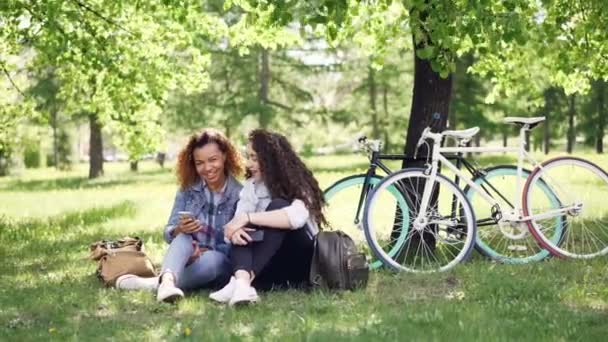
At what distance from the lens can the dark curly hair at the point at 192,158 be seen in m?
7.06

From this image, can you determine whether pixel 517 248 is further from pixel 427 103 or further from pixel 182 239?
pixel 182 239

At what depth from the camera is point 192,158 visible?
23.6ft

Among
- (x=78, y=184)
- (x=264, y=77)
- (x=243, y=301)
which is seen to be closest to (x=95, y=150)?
(x=78, y=184)

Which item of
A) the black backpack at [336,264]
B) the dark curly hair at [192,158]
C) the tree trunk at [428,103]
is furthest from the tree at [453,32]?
the black backpack at [336,264]

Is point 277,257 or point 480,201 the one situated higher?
point 480,201

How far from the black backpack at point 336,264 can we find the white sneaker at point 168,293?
3.41 ft

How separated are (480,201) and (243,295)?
294 centimetres

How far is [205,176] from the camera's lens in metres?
7.11

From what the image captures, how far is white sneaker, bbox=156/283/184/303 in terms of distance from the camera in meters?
6.36

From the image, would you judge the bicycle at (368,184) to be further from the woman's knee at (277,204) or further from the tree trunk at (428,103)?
the woman's knee at (277,204)

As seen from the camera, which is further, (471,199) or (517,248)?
(517,248)

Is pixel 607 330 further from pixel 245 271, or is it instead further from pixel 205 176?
pixel 205 176

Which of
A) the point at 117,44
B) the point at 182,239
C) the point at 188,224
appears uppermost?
the point at 117,44

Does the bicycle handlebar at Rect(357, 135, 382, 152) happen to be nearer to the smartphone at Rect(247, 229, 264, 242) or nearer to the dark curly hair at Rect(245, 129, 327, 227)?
the dark curly hair at Rect(245, 129, 327, 227)
